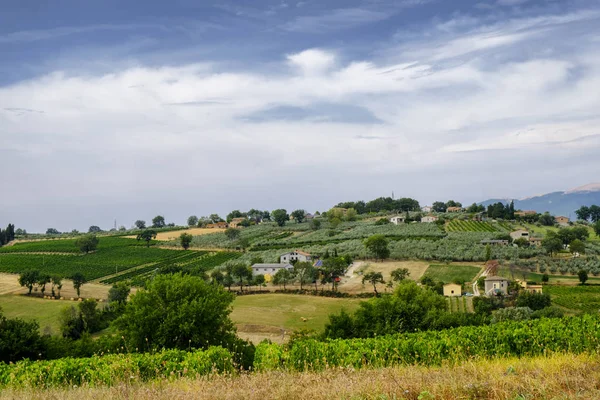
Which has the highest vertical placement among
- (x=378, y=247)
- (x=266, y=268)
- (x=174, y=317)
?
(x=174, y=317)

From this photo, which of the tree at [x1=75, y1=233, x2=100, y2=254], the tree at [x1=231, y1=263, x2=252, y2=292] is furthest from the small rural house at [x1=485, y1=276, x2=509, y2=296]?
the tree at [x1=75, y1=233, x2=100, y2=254]

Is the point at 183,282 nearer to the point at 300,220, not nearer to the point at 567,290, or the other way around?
the point at 567,290

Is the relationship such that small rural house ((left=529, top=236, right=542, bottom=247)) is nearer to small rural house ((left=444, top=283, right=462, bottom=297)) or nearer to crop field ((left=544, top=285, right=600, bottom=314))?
crop field ((left=544, top=285, right=600, bottom=314))

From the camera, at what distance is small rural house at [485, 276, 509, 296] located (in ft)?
164

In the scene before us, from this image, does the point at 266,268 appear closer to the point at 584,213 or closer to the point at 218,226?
the point at 218,226

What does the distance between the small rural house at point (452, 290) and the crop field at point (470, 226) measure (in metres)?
59.6

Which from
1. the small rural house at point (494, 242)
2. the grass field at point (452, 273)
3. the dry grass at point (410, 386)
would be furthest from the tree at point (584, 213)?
the dry grass at point (410, 386)

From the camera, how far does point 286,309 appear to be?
169ft

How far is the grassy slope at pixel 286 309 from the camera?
4456cm

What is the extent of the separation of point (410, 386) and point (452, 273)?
64.0 metres

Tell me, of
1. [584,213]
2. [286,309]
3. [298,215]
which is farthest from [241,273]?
[584,213]

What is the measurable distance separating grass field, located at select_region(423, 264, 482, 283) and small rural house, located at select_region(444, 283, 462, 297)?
4.82 metres

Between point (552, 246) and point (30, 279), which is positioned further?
point (552, 246)

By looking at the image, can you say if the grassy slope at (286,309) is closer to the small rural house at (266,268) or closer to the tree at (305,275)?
the tree at (305,275)
